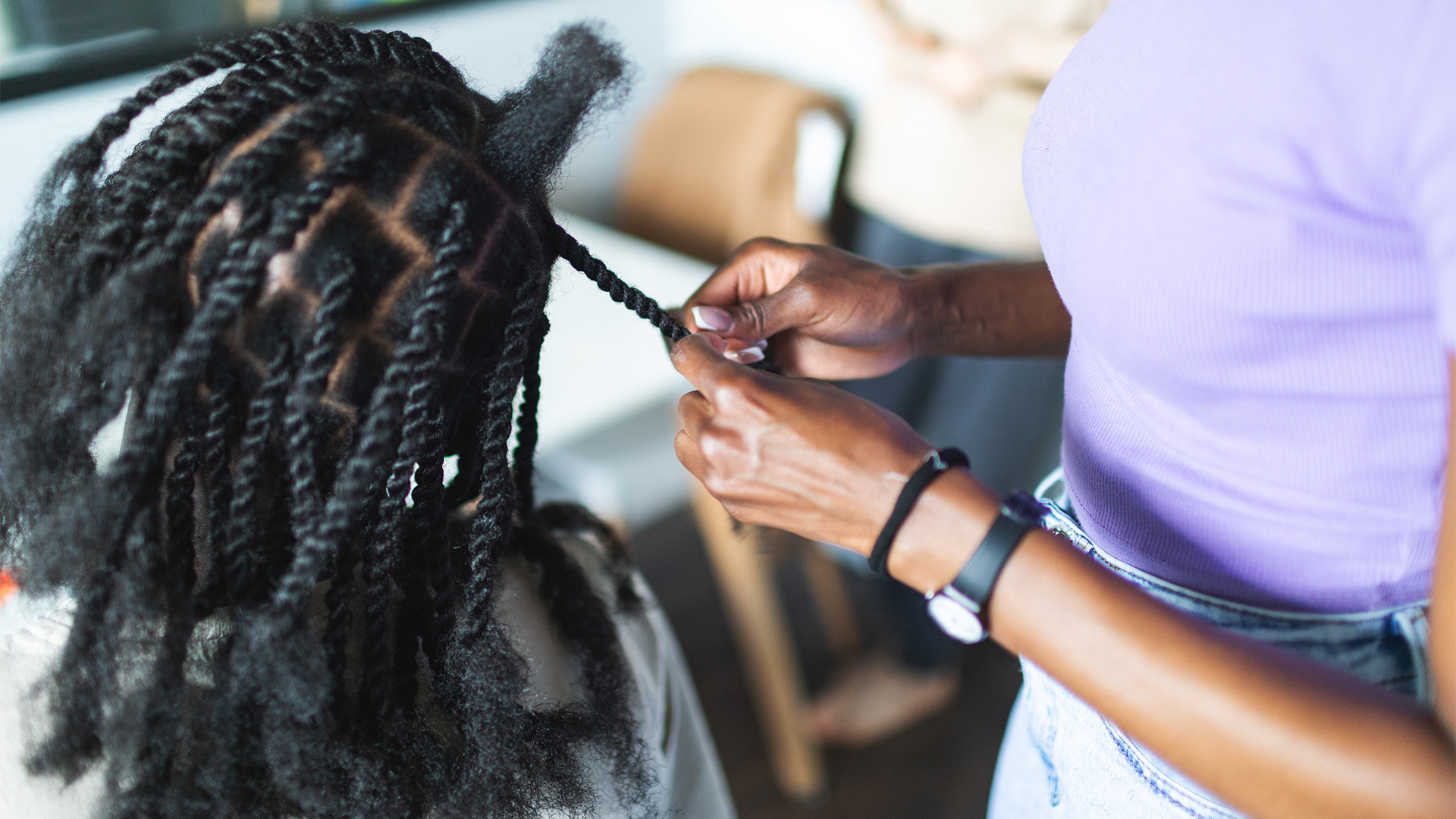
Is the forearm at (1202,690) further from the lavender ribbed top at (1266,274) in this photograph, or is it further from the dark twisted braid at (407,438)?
the dark twisted braid at (407,438)

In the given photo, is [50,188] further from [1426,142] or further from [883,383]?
[883,383]

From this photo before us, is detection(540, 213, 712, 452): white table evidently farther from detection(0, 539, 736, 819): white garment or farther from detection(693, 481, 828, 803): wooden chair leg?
detection(0, 539, 736, 819): white garment

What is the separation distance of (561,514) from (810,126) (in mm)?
1120

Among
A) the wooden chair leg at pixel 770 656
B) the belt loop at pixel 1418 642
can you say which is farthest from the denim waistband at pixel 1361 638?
the wooden chair leg at pixel 770 656

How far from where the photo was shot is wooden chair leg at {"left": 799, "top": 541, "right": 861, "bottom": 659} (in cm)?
176

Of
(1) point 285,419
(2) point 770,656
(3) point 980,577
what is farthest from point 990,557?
(2) point 770,656

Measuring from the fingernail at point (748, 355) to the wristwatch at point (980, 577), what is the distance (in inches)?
10.2

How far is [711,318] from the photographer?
70 centimetres

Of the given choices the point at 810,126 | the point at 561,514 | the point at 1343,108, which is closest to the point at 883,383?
the point at 810,126

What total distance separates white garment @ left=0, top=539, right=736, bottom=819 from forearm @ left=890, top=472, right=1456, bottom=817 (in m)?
0.26

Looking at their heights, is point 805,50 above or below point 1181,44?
below

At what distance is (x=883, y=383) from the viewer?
1.47m

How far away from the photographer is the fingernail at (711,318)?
702mm

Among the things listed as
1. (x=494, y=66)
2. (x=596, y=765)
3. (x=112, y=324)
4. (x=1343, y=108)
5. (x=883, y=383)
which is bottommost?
(x=883, y=383)
